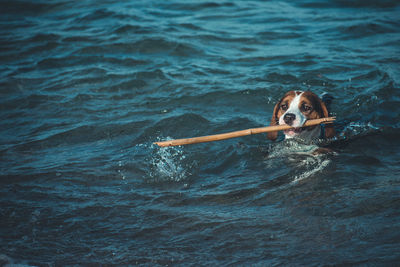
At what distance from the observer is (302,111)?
18.2ft

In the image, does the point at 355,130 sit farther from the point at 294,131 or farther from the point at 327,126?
the point at 294,131

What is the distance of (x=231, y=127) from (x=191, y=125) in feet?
2.04

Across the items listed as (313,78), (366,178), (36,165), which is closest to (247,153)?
(366,178)

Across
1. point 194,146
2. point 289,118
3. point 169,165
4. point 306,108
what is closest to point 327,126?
point 306,108

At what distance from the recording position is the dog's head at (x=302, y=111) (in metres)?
5.50

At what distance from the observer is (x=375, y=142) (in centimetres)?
590

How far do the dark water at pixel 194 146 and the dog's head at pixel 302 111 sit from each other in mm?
219

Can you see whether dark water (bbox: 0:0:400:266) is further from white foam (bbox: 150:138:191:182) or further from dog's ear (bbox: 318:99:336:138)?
dog's ear (bbox: 318:99:336:138)

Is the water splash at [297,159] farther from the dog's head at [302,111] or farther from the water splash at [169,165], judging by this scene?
the water splash at [169,165]

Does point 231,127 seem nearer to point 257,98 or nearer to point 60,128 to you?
point 257,98

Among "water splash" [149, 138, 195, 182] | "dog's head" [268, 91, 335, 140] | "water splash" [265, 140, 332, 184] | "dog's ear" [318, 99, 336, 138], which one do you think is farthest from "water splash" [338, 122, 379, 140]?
"water splash" [149, 138, 195, 182]

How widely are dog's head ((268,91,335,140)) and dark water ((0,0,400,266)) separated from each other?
8.6 inches

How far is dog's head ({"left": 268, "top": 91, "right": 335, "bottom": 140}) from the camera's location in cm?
550

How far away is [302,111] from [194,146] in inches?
61.2
